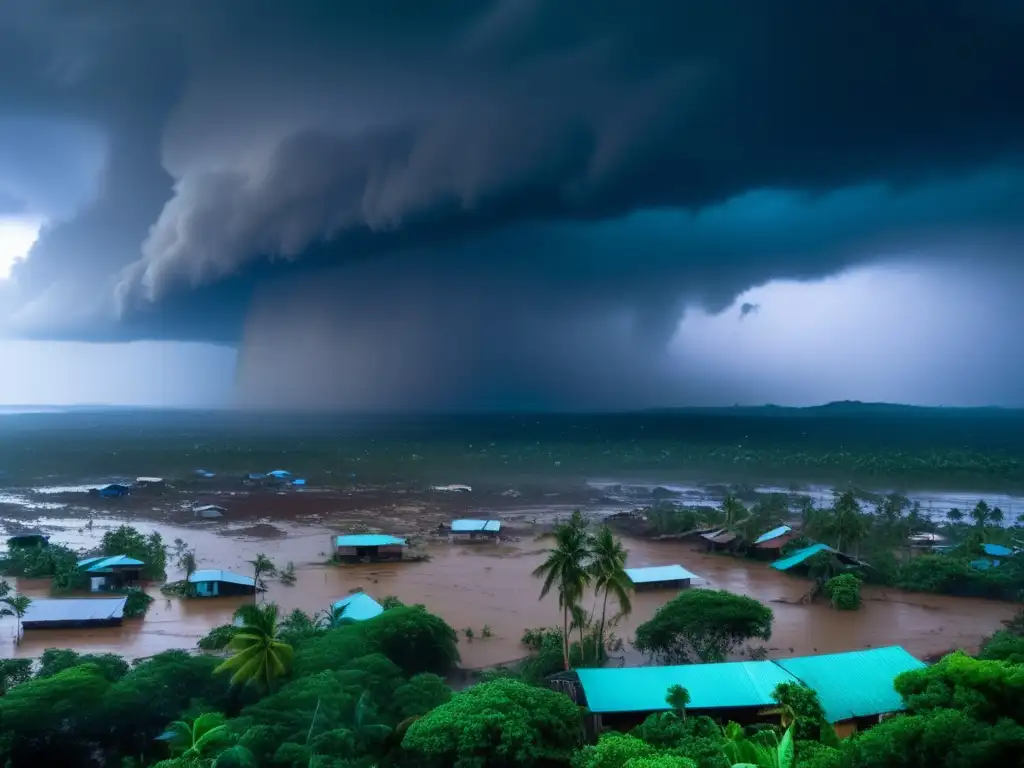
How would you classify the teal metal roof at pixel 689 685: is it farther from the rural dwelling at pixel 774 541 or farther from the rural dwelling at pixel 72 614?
the rural dwelling at pixel 774 541

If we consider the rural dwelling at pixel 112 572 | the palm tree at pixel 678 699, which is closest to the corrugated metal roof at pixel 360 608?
the palm tree at pixel 678 699

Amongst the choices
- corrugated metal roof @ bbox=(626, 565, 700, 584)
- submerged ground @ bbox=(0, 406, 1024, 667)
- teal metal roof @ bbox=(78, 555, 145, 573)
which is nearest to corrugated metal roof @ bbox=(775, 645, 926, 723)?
submerged ground @ bbox=(0, 406, 1024, 667)

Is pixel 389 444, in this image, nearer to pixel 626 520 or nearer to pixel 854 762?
pixel 626 520

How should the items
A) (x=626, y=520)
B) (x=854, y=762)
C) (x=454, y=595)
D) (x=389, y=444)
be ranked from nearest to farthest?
1. (x=854, y=762)
2. (x=454, y=595)
3. (x=626, y=520)
4. (x=389, y=444)

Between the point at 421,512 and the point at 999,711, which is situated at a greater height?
the point at 999,711

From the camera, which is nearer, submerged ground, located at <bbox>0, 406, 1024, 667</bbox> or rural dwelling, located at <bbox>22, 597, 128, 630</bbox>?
rural dwelling, located at <bbox>22, 597, 128, 630</bbox>

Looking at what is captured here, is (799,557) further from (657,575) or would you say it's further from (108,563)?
(108,563)

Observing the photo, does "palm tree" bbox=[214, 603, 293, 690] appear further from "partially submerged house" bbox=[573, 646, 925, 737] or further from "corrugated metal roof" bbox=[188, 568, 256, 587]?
"corrugated metal roof" bbox=[188, 568, 256, 587]

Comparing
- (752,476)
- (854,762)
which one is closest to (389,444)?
(752,476)
